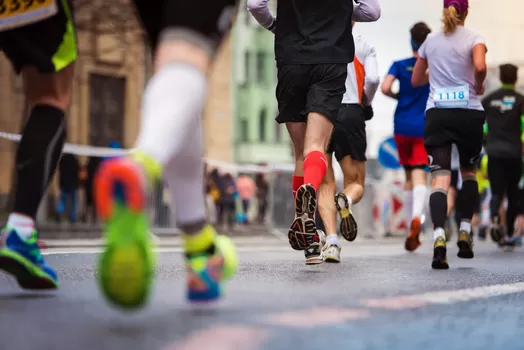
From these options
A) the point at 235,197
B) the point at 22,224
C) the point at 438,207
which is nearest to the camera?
the point at 22,224

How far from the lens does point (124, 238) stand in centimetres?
259

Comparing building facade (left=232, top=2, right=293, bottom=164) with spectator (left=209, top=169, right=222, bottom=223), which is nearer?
spectator (left=209, top=169, right=222, bottom=223)

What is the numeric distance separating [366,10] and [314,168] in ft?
4.20

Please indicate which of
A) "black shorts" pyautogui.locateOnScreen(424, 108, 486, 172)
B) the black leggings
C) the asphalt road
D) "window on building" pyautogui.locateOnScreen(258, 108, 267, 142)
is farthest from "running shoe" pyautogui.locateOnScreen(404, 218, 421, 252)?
"window on building" pyautogui.locateOnScreen(258, 108, 267, 142)

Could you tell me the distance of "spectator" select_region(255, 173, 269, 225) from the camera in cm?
2575

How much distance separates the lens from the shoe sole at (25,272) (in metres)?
3.53

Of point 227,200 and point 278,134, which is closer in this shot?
point 227,200

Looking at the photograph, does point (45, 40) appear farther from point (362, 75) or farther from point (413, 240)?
point (413, 240)

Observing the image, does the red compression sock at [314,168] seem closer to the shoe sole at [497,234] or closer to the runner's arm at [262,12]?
the runner's arm at [262,12]

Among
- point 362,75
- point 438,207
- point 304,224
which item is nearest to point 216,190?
point 362,75

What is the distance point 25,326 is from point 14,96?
24803 millimetres

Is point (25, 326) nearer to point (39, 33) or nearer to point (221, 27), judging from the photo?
point (221, 27)

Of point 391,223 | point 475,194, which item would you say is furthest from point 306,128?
point 391,223

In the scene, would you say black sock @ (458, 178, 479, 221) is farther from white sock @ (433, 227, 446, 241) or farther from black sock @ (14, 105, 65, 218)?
black sock @ (14, 105, 65, 218)
